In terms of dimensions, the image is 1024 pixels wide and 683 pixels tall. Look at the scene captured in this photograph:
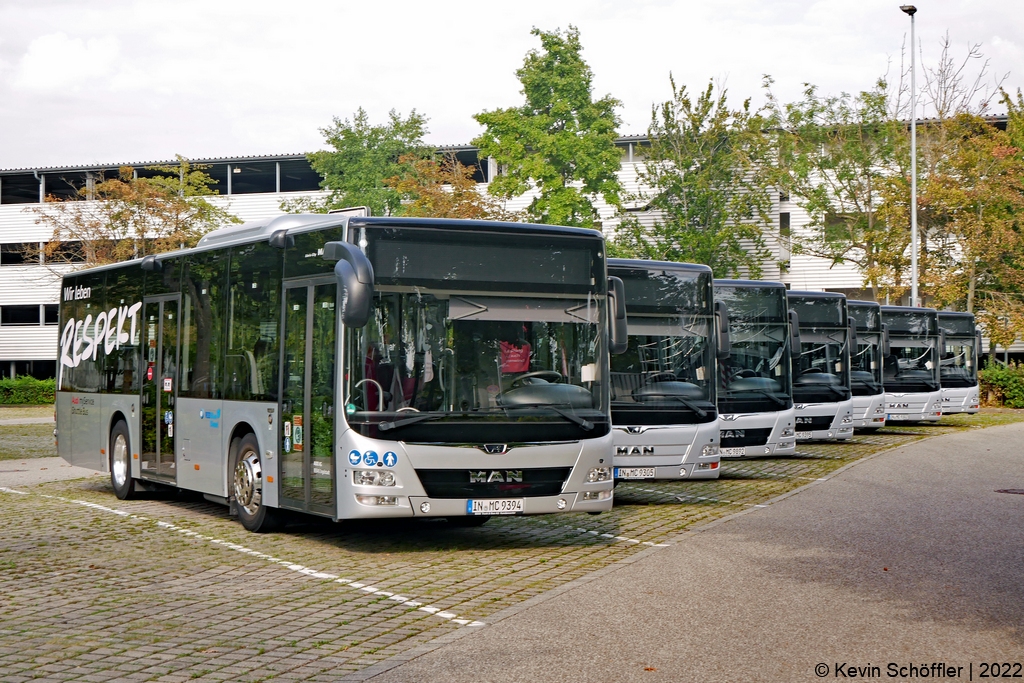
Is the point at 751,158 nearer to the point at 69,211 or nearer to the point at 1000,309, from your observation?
the point at 1000,309

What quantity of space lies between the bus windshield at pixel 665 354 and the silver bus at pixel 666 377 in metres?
0.01

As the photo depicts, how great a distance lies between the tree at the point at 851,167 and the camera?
48031 mm

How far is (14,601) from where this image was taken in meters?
9.08

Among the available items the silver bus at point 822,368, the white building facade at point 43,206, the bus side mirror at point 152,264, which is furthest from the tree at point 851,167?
the bus side mirror at point 152,264

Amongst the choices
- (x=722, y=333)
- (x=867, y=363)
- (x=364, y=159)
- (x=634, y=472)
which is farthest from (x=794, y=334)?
(x=364, y=159)

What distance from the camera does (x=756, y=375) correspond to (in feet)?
67.4

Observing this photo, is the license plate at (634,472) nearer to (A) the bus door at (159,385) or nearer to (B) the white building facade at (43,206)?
(A) the bus door at (159,385)

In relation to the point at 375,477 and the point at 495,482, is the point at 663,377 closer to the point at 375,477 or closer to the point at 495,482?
the point at 495,482

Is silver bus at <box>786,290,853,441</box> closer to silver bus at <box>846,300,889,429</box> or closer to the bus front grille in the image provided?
silver bus at <box>846,300,889,429</box>

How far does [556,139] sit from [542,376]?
3508 centimetres

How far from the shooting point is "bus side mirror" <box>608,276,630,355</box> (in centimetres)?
1187

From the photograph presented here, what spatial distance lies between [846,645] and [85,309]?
1372cm

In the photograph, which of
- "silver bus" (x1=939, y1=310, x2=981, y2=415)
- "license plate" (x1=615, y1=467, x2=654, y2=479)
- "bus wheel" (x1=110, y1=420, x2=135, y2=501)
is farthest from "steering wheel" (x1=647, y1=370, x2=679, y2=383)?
"silver bus" (x1=939, y1=310, x2=981, y2=415)

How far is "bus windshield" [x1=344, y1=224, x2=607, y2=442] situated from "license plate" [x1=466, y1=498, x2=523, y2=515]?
571 millimetres
